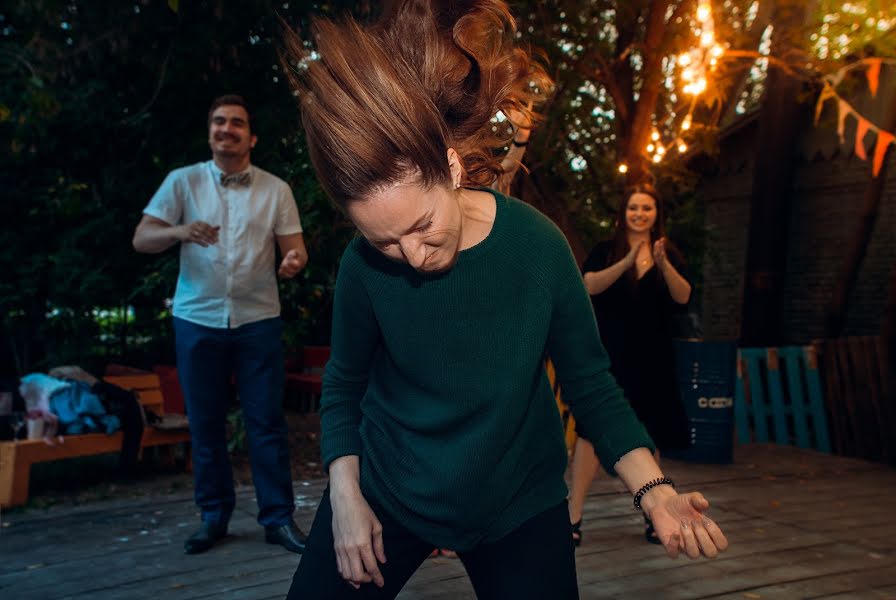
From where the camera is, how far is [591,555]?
15.5ft

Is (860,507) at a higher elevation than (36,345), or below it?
below

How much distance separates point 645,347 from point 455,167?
3.35 m

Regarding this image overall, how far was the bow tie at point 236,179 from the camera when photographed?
492 centimetres

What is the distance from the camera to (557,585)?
1828 millimetres

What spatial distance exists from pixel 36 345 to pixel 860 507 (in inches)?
306

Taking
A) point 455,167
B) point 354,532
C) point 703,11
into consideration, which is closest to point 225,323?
point 354,532

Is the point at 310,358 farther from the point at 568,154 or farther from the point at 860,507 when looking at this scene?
the point at 860,507

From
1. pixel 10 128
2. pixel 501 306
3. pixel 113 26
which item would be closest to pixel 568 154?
pixel 113 26

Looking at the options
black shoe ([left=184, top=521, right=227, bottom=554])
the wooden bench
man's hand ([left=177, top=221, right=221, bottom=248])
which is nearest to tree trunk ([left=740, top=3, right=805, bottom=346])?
the wooden bench

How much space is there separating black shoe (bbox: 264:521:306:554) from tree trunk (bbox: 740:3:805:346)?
815cm

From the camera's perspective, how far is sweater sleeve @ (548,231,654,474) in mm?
1921

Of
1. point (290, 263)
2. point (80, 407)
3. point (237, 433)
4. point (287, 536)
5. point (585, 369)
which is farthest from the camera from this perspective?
point (237, 433)

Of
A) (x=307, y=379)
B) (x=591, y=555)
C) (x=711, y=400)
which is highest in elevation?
(x=307, y=379)

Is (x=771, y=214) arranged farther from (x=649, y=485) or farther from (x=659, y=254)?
(x=649, y=485)
